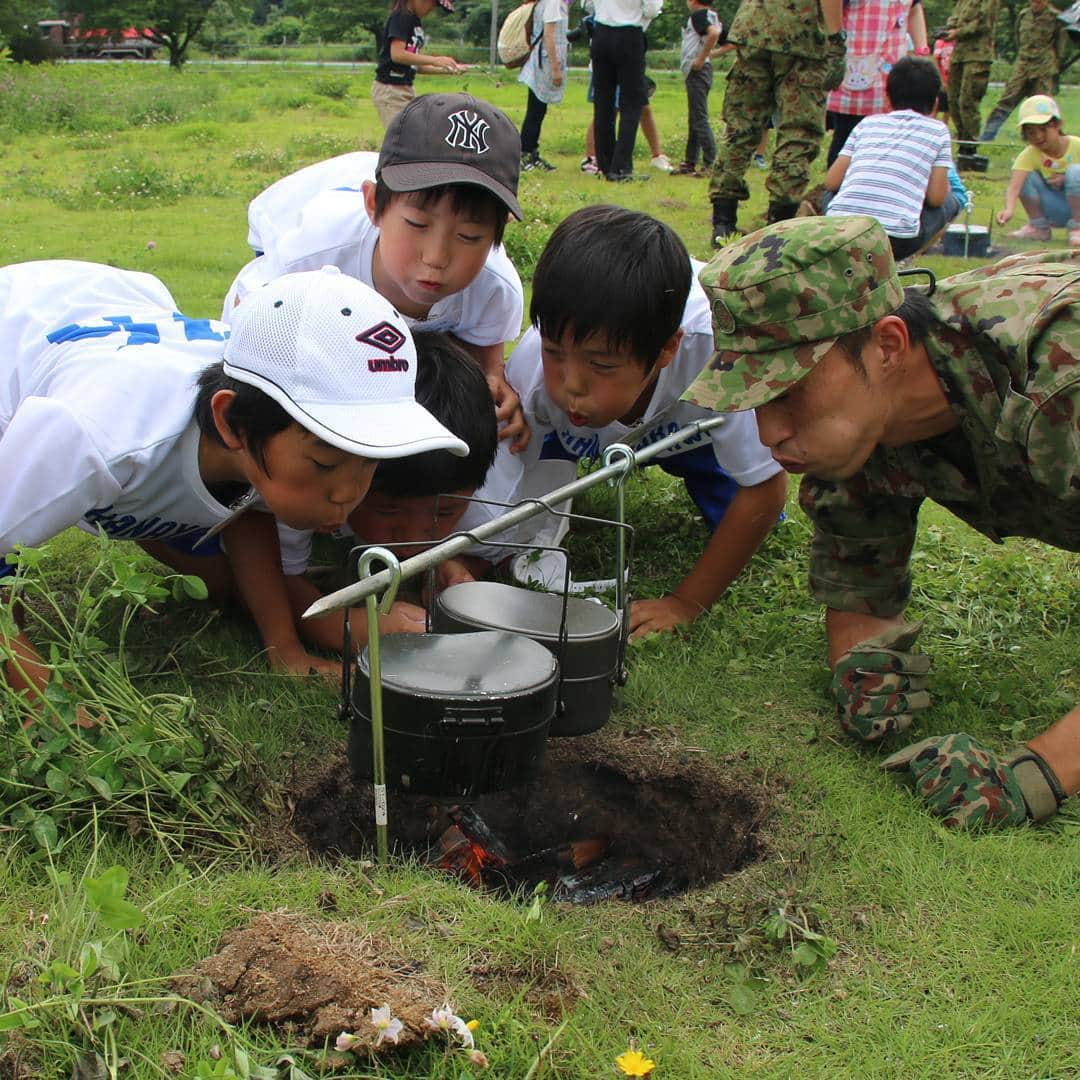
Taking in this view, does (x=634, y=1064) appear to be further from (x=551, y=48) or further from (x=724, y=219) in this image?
(x=551, y=48)

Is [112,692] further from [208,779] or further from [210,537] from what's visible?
[210,537]

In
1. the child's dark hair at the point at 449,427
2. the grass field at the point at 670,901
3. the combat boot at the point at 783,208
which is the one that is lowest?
the grass field at the point at 670,901

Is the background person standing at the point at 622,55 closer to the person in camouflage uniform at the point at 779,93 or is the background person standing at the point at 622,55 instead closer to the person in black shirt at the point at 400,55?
the person in black shirt at the point at 400,55

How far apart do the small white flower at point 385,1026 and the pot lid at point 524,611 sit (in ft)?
2.66

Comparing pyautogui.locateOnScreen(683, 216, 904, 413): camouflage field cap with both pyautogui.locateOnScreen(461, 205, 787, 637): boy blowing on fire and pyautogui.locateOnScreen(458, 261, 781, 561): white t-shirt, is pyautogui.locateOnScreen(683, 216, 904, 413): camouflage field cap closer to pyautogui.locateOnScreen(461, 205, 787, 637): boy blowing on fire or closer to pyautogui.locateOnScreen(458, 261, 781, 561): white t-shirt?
pyautogui.locateOnScreen(461, 205, 787, 637): boy blowing on fire

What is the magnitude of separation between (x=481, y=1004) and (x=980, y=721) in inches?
60.9

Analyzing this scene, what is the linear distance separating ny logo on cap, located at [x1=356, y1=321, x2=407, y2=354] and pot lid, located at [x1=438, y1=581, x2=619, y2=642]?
0.53 metres

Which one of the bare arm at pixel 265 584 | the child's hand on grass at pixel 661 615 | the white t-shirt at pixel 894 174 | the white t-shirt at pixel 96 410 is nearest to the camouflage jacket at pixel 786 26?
the white t-shirt at pixel 894 174

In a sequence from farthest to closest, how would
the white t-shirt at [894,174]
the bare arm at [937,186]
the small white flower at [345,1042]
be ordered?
the bare arm at [937,186], the white t-shirt at [894,174], the small white flower at [345,1042]

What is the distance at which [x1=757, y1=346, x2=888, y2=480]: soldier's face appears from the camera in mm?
2559

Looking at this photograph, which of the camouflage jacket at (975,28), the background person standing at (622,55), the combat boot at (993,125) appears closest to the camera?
the background person standing at (622,55)

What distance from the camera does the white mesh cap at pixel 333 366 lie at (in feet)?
7.74

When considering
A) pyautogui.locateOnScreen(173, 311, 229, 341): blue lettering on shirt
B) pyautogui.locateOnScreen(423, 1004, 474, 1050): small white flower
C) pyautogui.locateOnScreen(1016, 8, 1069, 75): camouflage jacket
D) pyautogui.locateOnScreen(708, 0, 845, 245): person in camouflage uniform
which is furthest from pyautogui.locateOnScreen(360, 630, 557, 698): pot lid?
pyautogui.locateOnScreen(1016, 8, 1069, 75): camouflage jacket

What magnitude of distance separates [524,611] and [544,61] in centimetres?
944
